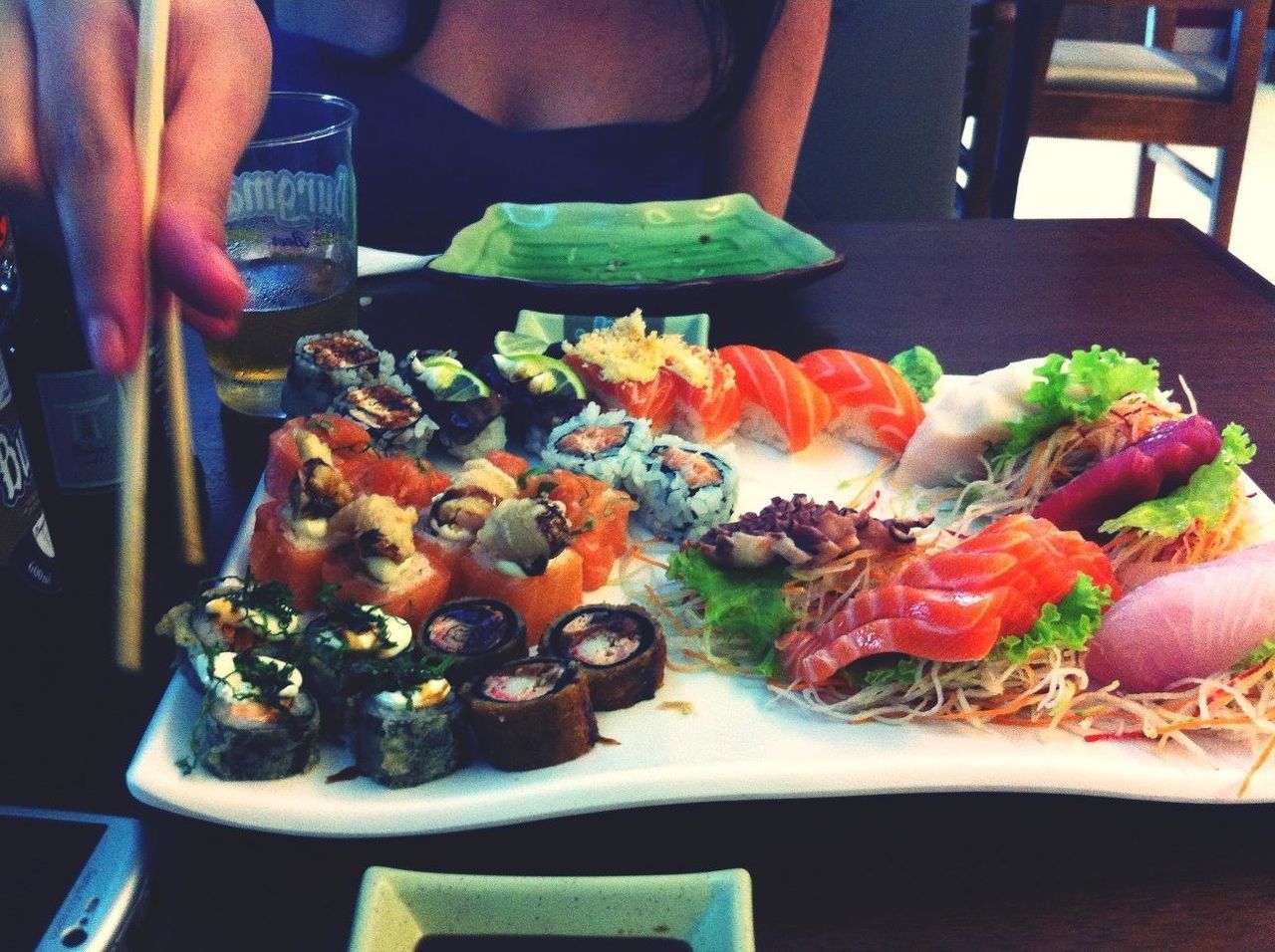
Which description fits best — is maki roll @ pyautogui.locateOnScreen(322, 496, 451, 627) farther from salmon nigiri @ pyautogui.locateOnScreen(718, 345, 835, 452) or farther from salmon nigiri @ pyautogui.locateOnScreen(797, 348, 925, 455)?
salmon nigiri @ pyautogui.locateOnScreen(797, 348, 925, 455)

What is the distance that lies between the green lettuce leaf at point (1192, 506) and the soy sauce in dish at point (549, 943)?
1000mm

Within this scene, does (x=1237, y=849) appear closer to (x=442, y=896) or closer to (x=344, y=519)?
(x=442, y=896)

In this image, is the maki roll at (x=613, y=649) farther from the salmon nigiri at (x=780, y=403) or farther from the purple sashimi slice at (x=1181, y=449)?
the purple sashimi slice at (x=1181, y=449)

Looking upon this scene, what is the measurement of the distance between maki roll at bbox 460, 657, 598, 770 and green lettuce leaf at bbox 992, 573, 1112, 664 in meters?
0.49

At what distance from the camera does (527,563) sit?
146 centimetres

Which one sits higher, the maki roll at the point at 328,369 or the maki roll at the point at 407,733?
the maki roll at the point at 328,369

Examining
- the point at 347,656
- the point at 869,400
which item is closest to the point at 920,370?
the point at 869,400

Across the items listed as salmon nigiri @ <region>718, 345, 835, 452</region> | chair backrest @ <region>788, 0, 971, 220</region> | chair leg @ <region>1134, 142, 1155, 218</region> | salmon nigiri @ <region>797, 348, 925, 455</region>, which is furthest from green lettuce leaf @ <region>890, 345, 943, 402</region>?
chair leg @ <region>1134, 142, 1155, 218</region>

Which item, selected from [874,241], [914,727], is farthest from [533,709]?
[874,241]

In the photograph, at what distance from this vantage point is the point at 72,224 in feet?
3.55

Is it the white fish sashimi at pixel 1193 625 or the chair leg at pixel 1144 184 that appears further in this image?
the chair leg at pixel 1144 184

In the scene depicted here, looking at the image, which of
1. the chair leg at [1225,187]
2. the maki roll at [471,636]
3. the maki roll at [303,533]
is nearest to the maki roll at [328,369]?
the maki roll at [303,533]

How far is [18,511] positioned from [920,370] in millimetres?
1373

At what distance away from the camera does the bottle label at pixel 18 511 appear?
1200 millimetres
